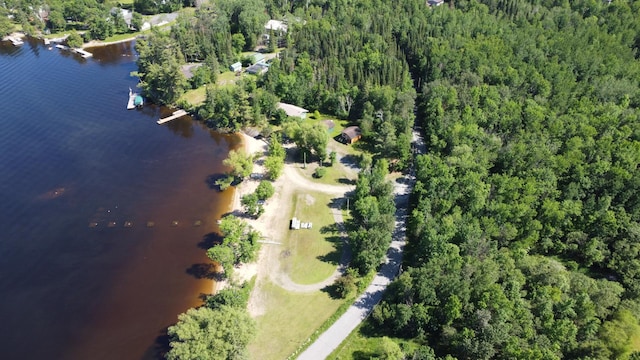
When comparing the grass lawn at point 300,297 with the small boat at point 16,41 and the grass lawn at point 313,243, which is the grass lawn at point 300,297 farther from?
the small boat at point 16,41

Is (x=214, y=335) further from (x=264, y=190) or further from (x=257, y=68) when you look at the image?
(x=257, y=68)

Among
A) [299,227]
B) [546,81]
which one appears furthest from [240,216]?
[546,81]

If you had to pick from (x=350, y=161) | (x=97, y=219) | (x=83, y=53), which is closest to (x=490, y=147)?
(x=350, y=161)

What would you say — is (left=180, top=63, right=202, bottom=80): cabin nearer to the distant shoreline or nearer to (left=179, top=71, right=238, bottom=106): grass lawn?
(left=179, top=71, right=238, bottom=106): grass lawn

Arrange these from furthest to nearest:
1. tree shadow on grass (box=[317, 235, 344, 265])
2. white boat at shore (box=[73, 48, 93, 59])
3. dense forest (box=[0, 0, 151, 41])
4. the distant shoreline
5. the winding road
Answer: dense forest (box=[0, 0, 151, 41]) < the distant shoreline < white boat at shore (box=[73, 48, 93, 59]) < tree shadow on grass (box=[317, 235, 344, 265]) < the winding road

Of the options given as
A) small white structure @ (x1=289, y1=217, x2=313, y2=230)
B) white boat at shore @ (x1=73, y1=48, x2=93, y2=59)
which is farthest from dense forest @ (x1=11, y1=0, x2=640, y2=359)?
white boat at shore @ (x1=73, y1=48, x2=93, y2=59)
